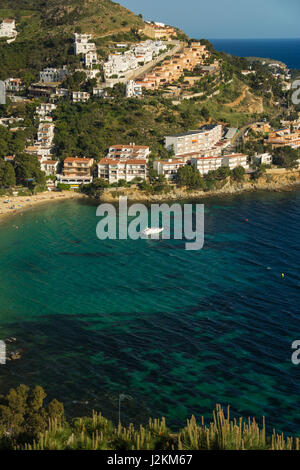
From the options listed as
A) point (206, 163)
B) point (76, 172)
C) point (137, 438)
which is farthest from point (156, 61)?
point (137, 438)

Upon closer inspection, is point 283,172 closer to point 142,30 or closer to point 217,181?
point 217,181

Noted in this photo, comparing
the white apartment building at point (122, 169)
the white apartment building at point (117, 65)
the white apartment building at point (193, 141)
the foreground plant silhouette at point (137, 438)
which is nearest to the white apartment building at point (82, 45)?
the white apartment building at point (117, 65)

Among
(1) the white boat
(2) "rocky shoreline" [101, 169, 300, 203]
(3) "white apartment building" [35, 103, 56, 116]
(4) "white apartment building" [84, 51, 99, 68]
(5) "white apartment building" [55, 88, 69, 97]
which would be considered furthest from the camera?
(4) "white apartment building" [84, 51, 99, 68]

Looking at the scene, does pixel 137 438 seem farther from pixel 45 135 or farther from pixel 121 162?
pixel 45 135

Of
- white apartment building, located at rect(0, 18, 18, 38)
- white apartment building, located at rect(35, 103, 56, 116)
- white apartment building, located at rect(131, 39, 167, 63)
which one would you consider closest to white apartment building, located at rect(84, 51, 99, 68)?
white apartment building, located at rect(131, 39, 167, 63)

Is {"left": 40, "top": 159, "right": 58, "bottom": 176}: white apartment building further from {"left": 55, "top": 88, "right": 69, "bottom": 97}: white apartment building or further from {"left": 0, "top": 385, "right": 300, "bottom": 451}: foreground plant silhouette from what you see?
{"left": 0, "top": 385, "right": 300, "bottom": 451}: foreground plant silhouette

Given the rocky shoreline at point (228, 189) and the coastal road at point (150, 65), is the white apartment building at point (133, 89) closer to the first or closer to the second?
the coastal road at point (150, 65)
